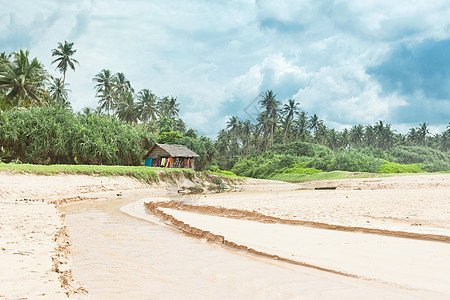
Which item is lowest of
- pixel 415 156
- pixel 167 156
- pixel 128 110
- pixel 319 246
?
pixel 319 246

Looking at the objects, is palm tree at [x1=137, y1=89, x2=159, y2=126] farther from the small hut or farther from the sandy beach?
the sandy beach

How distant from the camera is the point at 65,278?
10.2ft

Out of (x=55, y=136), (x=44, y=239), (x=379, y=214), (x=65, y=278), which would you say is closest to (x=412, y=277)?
(x=65, y=278)

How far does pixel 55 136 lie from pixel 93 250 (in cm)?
2713

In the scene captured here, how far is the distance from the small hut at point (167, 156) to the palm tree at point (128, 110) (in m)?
27.1

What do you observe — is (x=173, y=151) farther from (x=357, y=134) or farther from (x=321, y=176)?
(x=357, y=134)

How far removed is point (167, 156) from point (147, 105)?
28715 millimetres

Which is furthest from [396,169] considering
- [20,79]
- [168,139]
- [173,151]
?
[20,79]

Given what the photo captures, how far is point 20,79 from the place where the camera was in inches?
1238

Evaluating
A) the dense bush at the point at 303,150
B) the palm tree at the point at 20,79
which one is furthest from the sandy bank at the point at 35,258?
the dense bush at the point at 303,150

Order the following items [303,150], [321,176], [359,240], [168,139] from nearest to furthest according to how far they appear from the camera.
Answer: [359,240] < [321,176] < [168,139] < [303,150]

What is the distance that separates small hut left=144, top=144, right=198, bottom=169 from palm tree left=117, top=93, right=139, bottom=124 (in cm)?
2711

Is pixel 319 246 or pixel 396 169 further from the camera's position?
pixel 396 169

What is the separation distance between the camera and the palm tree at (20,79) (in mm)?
31491
